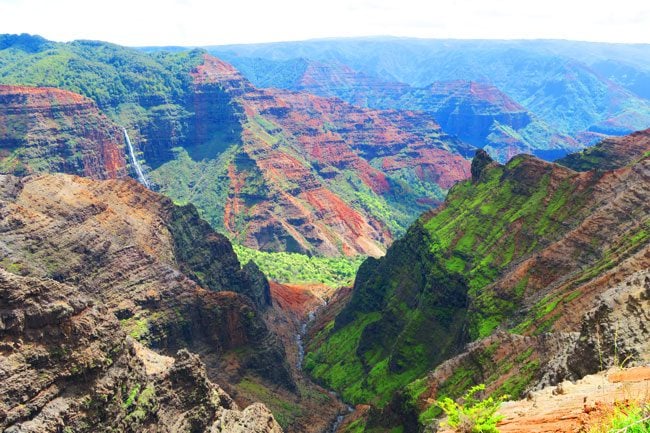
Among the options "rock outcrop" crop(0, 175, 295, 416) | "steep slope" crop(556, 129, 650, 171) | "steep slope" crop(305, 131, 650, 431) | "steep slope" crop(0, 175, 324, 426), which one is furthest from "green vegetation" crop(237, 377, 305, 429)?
"steep slope" crop(556, 129, 650, 171)

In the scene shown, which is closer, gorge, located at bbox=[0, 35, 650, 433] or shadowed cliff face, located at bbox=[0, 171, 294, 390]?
gorge, located at bbox=[0, 35, 650, 433]

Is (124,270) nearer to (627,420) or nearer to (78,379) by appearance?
(78,379)

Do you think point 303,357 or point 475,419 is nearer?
point 475,419

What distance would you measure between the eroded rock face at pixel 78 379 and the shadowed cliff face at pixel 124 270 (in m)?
42.0

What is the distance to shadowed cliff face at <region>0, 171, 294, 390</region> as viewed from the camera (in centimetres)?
10181

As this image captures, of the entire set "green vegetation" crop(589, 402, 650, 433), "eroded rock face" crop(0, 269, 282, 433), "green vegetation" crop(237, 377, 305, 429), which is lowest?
"green vegetation" crop(237, 377, 305, 429)

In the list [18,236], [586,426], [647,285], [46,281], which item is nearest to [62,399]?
[46,281]

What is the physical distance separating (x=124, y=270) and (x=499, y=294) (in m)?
69.4

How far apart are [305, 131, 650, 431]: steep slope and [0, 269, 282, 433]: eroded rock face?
25.8 meters

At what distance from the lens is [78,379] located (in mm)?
50125

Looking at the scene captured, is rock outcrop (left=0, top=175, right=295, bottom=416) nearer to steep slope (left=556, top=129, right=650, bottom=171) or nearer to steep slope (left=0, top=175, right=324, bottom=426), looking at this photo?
steep slope (left=0, top=175, right=324, bottom=426)

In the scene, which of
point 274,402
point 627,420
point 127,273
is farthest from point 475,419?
point 127,273

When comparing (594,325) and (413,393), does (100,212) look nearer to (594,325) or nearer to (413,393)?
(413,393)

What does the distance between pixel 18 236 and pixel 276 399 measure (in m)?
54.5
